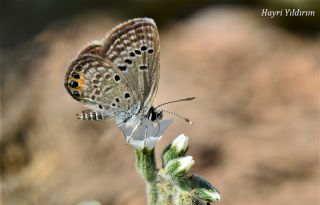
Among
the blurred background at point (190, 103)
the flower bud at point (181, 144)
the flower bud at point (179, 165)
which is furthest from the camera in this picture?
the blurred background at point (190, 103)

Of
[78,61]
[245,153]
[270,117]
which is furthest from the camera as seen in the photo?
[270,117]

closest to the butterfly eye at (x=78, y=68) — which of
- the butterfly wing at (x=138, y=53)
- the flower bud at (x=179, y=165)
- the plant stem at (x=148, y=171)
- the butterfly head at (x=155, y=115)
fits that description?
the butterfly wing at (x=138, y=53)

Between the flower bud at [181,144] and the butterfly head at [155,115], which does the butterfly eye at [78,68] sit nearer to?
the butterfly head at [155,115]

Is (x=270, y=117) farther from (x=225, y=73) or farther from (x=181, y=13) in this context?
(x=181, y=13)

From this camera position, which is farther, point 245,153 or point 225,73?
point 225,73

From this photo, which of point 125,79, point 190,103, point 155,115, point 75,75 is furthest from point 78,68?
point 190,103

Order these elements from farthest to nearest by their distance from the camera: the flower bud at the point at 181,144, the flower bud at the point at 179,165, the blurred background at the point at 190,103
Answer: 1. the blurred background at the point at 190,103
2. the flower bud at the point at 181,144
3. the flower bud at the point at 179,165

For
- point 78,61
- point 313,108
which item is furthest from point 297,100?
point 78,61

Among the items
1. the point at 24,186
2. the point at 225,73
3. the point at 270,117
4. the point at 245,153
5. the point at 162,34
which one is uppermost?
the point at 162,34
